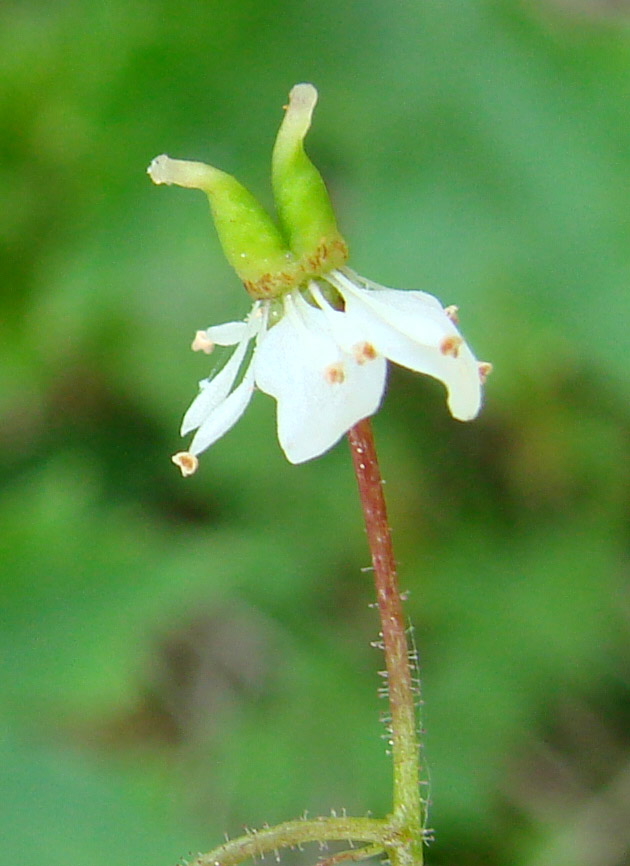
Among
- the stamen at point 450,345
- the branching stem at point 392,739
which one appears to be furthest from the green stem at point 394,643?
the stamen at point 450,345

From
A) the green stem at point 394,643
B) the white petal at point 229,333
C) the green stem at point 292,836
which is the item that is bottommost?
the green stem at point 292,836

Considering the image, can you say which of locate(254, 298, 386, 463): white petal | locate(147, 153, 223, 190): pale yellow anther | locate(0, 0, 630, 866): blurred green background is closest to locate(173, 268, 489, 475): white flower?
locate(254, 298, 386, 463): white petal

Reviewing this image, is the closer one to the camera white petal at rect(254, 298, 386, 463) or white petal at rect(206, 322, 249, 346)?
white petal at rect(254, 298, 386, 463)

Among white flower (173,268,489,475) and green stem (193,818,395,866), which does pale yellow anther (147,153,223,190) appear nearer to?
white flower (173,268,489,475)

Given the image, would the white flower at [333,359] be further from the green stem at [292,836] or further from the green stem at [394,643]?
the green stem at [292,836]

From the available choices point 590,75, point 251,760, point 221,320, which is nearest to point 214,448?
point 221,320

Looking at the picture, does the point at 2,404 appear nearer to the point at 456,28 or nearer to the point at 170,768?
the point at 170,768
